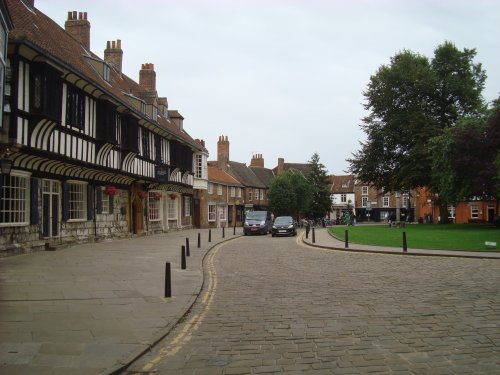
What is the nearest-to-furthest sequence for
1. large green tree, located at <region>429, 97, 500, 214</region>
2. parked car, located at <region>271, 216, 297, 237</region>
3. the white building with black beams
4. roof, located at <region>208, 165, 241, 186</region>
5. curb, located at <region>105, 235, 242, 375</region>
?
curb, located at <region>105, 235, 242, 375</region> → the white building with black beams → large green tree, located at <region>429, 97, 500, 214</region> → parked car, located at <region>271, 216, 297, 237</region> → roof, located at <region>208, 165, 241, 186</region>

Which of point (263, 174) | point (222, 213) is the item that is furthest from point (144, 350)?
point (263, 174)

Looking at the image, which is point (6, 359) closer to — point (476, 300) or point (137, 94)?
point (476, 300)

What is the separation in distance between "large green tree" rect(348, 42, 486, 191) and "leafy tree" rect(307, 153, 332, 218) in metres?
19.9

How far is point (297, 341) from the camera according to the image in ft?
21.6

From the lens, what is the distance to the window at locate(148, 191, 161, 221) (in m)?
32.2

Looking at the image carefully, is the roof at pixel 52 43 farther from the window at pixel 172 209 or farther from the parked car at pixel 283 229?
the parked car at pixel 283 229

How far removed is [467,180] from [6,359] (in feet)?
119

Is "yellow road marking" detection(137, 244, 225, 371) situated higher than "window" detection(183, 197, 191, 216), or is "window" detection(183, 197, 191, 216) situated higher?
"window" detection(183, 197, 191, 216)

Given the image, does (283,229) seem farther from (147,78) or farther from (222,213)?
(222,213)

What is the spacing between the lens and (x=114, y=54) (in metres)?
32.2

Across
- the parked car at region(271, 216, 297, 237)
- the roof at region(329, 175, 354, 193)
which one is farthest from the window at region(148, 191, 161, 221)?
the roof at region(329, 175, 354, 193)

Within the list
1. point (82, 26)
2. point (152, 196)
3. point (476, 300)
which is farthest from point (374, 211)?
point (476, 300)

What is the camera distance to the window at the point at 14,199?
16078mm

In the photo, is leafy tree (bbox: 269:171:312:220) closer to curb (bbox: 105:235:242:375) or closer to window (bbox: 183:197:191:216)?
window (bbox: 183:197:191:216)
